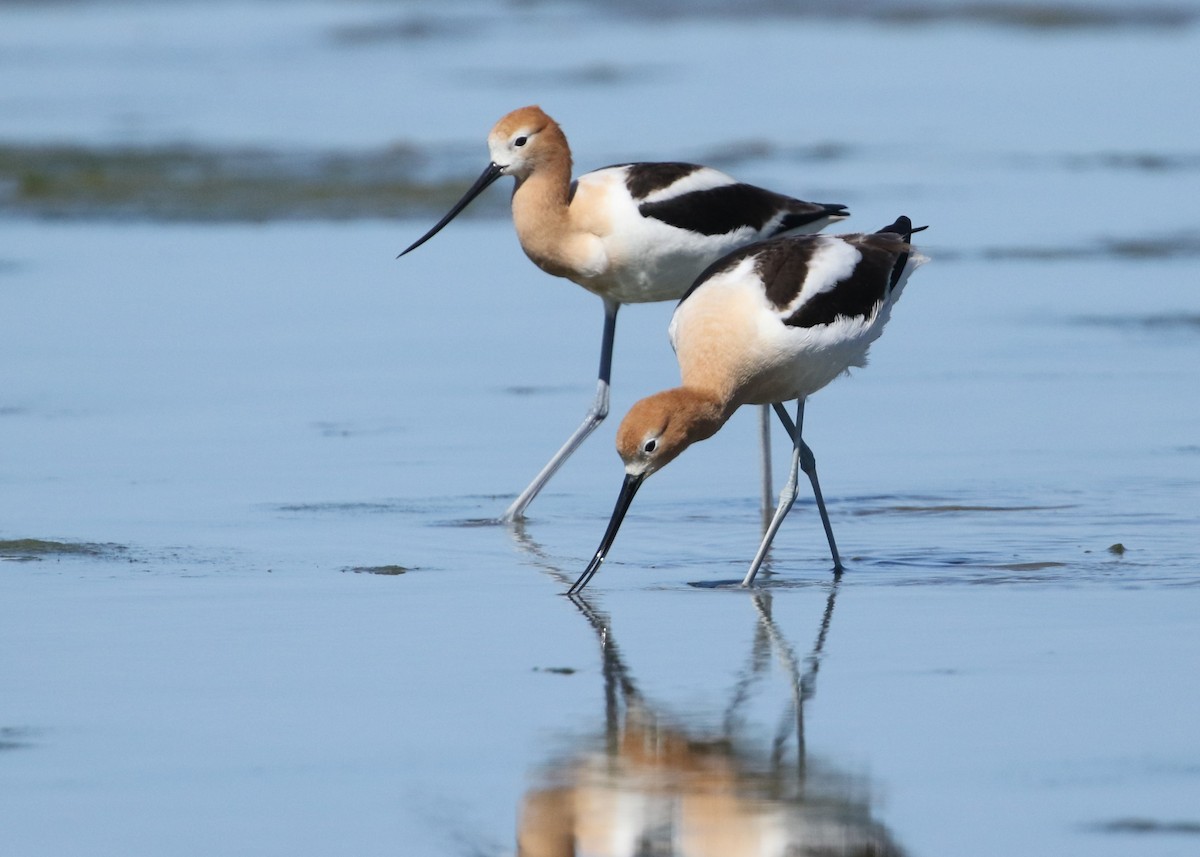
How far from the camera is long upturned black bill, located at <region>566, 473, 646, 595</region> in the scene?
228 inches

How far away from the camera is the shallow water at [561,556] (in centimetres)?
423

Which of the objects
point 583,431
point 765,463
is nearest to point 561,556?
point 765,463

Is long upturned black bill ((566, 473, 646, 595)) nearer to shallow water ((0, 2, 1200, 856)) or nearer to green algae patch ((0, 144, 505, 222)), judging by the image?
shallow water ((0, 2, 1200, 856))

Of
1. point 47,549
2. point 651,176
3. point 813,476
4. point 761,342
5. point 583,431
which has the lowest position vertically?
point 47,549

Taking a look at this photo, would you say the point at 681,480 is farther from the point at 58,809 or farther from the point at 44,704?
the point at 58,809

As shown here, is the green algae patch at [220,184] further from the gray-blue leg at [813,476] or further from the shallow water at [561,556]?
the gray-blue leg at [813,476]

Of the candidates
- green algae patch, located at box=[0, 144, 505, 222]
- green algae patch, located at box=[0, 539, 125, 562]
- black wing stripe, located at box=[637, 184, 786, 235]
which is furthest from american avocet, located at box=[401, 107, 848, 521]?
green algae patch, located at box=[0, 144, 505, 222]

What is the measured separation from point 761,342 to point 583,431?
1.71 metres

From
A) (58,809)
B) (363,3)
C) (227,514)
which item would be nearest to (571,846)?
(58,809)

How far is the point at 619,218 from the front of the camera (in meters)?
7.77

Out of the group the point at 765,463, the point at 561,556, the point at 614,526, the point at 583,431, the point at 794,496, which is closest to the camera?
the point at 614,526

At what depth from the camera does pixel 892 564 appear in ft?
20.4

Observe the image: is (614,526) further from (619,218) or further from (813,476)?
(619,218)

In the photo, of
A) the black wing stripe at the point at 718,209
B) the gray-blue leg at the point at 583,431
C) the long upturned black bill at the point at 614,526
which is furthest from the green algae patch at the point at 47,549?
the black wing stripe at the point at 718,209
